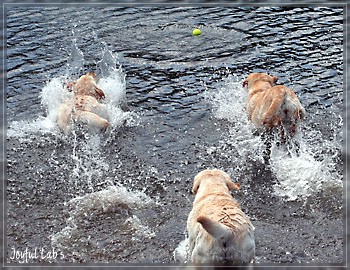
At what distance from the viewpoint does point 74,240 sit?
6.25 m

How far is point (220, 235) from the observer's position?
4.78 meters

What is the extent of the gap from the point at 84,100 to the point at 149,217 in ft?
8.84

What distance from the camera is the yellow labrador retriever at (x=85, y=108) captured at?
26.9ft

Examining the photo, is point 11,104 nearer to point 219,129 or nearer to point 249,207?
point 219,129

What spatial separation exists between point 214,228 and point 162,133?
155 inches

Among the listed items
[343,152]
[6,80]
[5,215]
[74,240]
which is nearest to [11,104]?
[6,80]

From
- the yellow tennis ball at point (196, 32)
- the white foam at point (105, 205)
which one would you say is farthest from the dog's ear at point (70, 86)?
the yellow tennis ball at point (196, 32)

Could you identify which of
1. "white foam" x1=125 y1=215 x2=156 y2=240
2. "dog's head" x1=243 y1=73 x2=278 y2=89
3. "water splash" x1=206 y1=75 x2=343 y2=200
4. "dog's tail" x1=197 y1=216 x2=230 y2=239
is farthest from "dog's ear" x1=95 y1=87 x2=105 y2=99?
"dog's tail" x1=197 y1=216 x2=230 y2=239

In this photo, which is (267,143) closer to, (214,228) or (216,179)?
(216,179)

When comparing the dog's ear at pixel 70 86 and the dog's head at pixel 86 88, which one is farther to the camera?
the dog's ear at pixel 70 86

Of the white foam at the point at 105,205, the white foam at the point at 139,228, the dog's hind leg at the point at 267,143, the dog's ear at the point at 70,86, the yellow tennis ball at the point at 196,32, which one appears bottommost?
the white foam at the point at 139,228

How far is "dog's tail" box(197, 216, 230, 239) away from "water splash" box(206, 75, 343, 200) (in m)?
2.46

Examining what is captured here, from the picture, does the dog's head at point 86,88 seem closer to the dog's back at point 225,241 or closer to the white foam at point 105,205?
the white foam at point 105,205

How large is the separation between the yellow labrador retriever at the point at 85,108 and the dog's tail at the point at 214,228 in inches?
149
